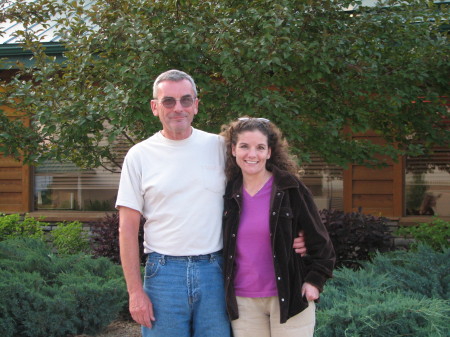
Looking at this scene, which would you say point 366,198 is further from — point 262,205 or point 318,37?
point 262,205

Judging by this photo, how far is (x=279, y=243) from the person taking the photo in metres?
2.49

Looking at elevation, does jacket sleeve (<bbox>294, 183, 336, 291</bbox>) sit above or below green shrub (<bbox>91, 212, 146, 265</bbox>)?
above

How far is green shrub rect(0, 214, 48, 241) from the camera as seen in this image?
25.1 feet

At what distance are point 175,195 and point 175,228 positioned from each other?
15cm

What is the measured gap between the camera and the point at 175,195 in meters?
2.56

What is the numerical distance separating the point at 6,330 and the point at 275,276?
2568 millimetres

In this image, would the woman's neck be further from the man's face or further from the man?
the man's face

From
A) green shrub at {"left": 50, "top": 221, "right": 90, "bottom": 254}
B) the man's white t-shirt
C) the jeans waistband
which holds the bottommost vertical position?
green shrub at {"left": 50, "top": 221, "right": 90, "bottom": 254}

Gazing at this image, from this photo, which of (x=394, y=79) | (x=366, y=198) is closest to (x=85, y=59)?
(x=394, y=79)

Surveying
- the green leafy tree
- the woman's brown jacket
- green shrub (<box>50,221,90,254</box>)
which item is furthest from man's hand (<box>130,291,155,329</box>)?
green shrub (<box>50,221,90,254</box>)

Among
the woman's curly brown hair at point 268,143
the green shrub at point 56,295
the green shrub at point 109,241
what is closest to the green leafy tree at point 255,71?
the green shrub at point 56,295

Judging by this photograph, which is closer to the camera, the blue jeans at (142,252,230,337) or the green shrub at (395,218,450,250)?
the blue jeans at (142,252,230,337)

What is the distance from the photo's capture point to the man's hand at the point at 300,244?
2570mm

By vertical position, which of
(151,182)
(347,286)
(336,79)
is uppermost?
(336,79)
